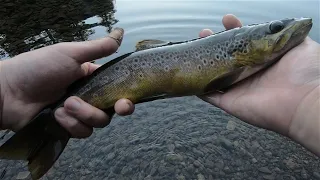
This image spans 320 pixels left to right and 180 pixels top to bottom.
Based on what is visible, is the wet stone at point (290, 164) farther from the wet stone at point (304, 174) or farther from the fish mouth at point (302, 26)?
the fish mouth at point (302, 26)

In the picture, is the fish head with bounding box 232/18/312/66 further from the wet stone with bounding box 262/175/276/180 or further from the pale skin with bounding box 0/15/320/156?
the wet stone with bounding box 262/175/276/180

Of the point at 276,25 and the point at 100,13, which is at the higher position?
the point at 276,25

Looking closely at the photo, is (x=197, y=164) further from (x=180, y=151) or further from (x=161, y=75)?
(x=161, y=75)

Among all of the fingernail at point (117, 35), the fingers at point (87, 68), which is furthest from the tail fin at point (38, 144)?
the fingernail at point (117, 35)

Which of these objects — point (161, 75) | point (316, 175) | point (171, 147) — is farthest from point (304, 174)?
point (161, 75)

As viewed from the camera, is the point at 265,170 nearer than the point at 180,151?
Yes

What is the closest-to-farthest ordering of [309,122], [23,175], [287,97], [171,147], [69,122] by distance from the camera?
[309,122] → [287,97] → [69,122] → [23,175] → [171,147]

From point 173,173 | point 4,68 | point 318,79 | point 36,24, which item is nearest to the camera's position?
point 318,79

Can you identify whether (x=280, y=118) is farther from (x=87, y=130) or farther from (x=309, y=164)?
(x=309, y=164)

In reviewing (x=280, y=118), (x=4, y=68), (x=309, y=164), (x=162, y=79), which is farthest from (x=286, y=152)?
(x=4, y=68)
